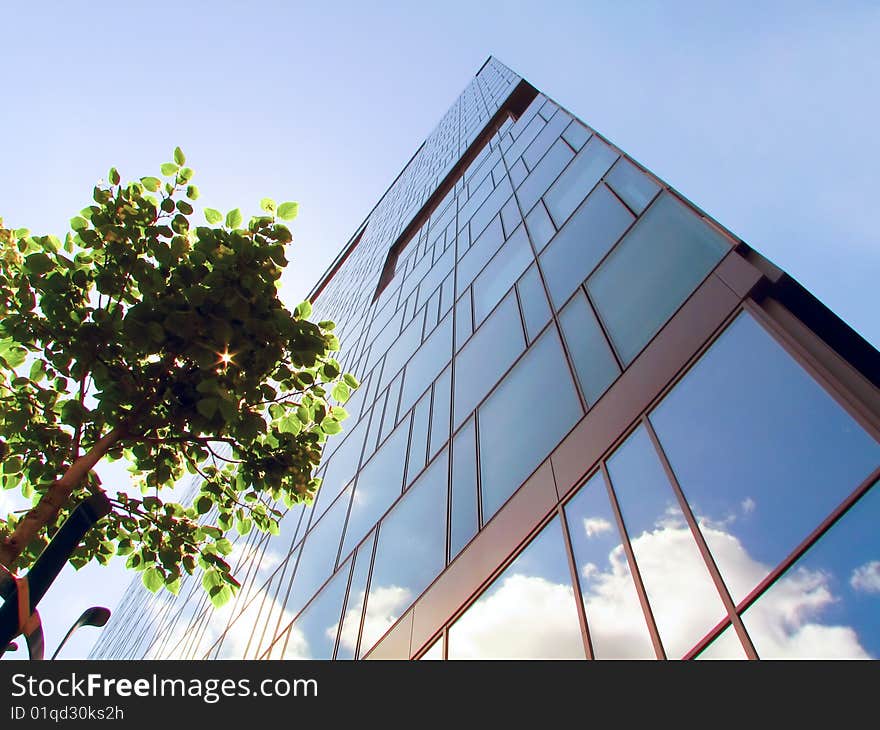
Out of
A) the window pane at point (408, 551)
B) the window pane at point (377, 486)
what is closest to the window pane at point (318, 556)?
the window pane at point (377, 486)

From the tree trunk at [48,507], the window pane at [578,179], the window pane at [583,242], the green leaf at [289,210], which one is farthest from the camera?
the window pane at [578,179]

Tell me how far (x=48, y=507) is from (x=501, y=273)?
11.2m

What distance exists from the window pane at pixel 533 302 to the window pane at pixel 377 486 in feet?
13.1

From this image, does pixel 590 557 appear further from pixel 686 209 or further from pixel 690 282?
pixel 686 209

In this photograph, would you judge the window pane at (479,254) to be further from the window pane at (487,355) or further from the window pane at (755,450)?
the window pane at (755,450)

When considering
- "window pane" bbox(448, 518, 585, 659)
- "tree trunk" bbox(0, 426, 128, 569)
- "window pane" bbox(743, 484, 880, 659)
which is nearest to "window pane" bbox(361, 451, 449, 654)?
"window pane" bbox(448, 518, 585, 659)

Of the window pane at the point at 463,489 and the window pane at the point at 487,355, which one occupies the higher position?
the window pane at the point at 487,355

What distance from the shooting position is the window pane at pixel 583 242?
9.85m

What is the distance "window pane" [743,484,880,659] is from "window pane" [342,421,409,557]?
7.81 m

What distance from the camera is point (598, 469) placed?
6.54 meters

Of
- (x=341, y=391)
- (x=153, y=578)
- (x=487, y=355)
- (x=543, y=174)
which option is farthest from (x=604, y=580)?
(x=543, y=174)

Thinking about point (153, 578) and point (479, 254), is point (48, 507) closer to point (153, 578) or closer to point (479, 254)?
point (153, 578)
